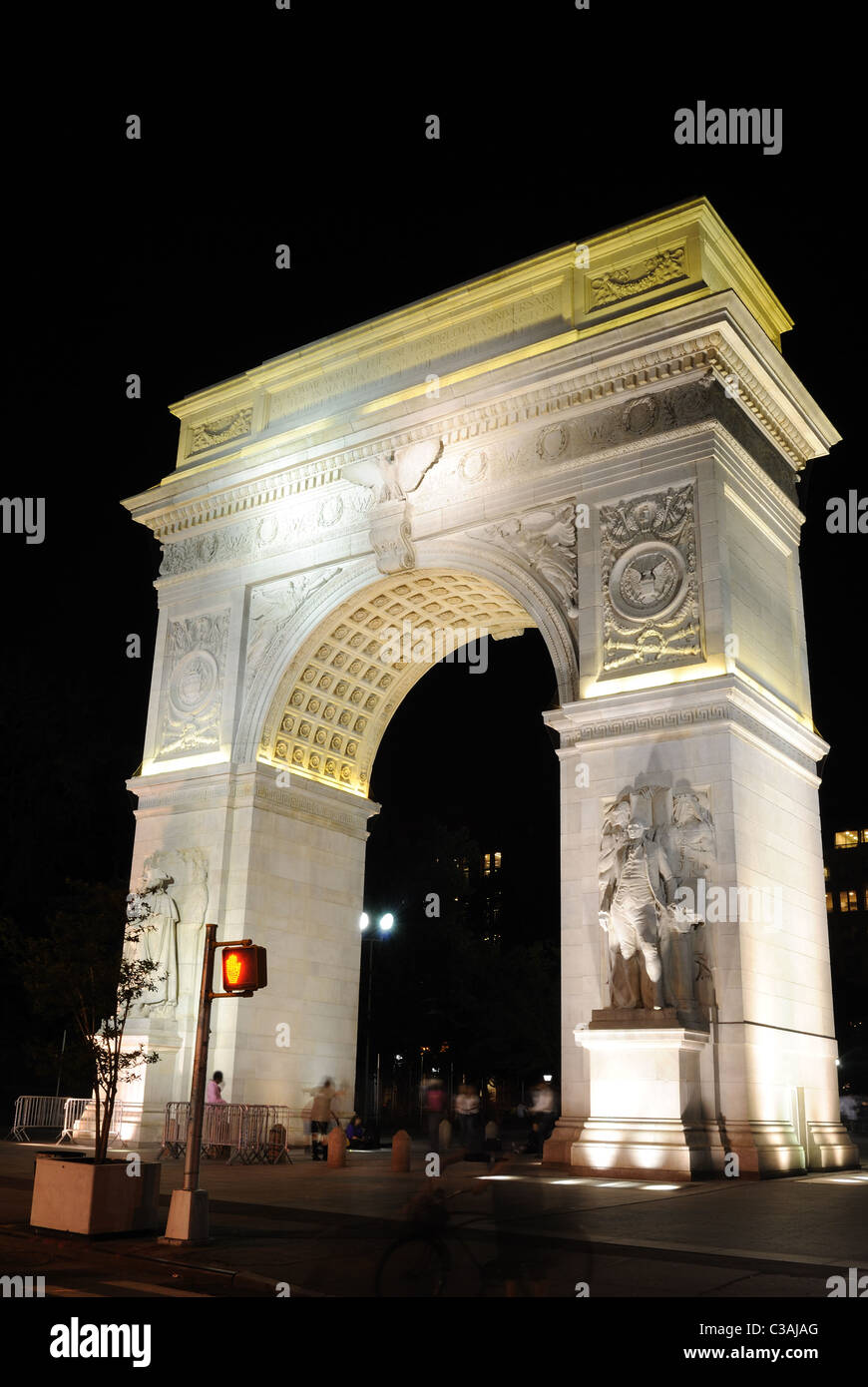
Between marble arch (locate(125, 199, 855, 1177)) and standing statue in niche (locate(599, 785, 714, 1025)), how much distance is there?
0.08 metres

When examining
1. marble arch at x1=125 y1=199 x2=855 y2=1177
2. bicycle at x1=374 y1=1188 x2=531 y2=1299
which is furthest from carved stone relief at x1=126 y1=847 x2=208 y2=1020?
bicycle at x1=374 y1=1188 x2=531 y2=1299

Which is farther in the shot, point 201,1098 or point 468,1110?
point 468,1110

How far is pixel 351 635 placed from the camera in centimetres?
2920

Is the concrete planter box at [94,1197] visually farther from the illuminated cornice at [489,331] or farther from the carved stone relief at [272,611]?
the illuminated cornice at [489,331]

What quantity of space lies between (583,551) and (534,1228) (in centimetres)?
1477

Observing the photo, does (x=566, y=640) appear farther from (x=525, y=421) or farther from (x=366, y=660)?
(x=366, y=660)

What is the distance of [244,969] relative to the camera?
12023 millimetres

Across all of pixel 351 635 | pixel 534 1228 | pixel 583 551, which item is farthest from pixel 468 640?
pixel 534 1228

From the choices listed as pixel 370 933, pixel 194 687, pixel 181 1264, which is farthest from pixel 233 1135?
pixel 370 933

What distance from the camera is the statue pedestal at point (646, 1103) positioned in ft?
60.2

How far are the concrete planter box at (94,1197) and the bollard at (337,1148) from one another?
9697 mm

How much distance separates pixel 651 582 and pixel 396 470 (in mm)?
7139

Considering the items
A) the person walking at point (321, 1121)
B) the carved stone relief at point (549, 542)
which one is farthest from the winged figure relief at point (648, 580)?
the person walking at point (321, 1121)

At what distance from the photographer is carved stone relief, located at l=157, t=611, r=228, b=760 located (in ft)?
94.8
